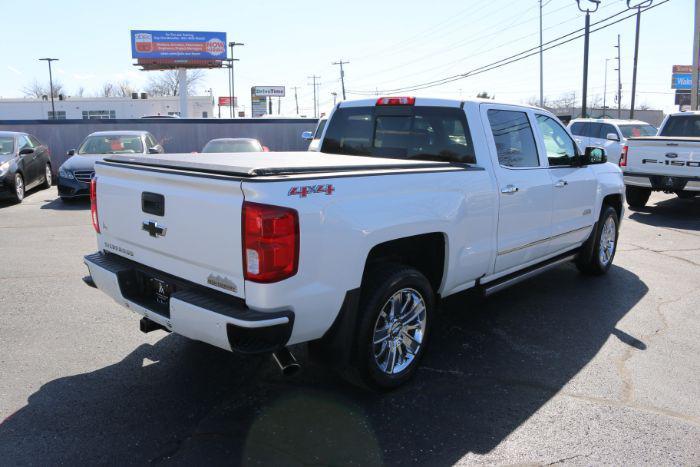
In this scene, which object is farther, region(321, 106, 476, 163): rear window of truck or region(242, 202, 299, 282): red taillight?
region(321, 106, 476, 163): rear window of truck

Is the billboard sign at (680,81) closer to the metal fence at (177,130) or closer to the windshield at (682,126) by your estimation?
the metal fence at (177,130)

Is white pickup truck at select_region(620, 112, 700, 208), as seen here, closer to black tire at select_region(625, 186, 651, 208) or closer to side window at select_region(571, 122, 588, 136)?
black tire at select_region(625, 186, 651, 208)

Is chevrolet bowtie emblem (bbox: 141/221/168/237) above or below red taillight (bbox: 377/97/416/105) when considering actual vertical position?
below

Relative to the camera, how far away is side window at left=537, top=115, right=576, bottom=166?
5.42m

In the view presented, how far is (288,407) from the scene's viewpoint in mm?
3572

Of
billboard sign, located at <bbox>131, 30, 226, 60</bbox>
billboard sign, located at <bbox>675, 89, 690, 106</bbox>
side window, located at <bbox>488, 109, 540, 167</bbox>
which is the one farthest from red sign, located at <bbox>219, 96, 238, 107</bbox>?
side window, located at <bbox>488, 109, 540, 167</bbox>

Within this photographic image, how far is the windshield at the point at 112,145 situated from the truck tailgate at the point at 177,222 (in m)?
10.1

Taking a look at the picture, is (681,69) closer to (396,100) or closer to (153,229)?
(396,100)

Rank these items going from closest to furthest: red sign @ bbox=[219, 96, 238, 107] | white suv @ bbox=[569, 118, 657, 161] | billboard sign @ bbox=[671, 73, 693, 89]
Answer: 1. white suv @ bbox=[569, 118, 657, 161]
2. billboard sign @ bbox=[671, 73, 693, 89]
3. red sign @ bbox=[219, 96, 238, 107]

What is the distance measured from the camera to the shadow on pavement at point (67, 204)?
11.8m

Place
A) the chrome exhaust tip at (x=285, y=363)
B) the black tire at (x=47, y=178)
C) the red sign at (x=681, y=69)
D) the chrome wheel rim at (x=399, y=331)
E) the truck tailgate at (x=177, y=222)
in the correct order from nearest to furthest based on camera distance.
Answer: the truck tailgate at (x=177, y=222), the chrome exhaust tip at (x=285, y=363), the chrome wheel rim at (x=399, y=331), the black tire at (x=47, y=178), the red sign at (x=681, y=69)

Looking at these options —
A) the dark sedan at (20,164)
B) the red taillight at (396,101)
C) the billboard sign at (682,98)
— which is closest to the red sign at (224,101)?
the billboard sign at (682,98)

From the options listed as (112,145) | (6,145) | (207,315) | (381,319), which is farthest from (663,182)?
(6,145)

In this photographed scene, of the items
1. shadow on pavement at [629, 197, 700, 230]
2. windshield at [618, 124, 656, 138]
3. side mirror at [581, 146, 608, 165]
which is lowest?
shadow on pavement at [629, 197, 700, 230]
